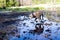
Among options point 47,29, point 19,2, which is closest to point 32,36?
point 47,29

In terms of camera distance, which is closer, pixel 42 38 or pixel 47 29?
pixel 42 38

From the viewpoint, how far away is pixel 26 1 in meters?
13.3

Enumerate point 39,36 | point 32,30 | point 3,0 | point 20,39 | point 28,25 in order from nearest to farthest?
point 20,39 < point 39,36 < point 32,30 < point 28,25 < point 3,0

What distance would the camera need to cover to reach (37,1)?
43.8 ft

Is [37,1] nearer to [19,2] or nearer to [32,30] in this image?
[19,2]

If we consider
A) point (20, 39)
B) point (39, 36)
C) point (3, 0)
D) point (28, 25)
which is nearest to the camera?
point (20, 39)

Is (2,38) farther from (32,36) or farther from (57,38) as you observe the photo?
(57,38)

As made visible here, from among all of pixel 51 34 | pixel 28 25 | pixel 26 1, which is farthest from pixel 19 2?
pixel 51 34

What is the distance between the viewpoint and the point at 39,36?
14.2 feet

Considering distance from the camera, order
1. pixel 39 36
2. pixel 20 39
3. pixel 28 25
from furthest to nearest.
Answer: pixel 28 25
pixel 39 36
pixel 20 39

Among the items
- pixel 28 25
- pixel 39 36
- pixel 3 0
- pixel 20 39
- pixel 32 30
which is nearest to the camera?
pixel 20 39

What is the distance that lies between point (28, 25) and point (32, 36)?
4.34 ft

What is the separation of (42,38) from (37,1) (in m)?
9.40

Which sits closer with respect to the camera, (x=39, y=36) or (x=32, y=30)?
(x=39, y=36)
